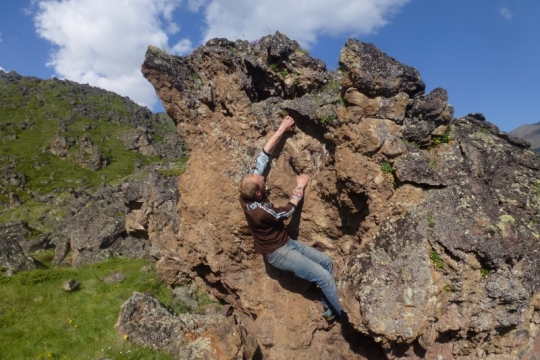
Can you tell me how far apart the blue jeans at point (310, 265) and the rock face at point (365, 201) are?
375 millimetres

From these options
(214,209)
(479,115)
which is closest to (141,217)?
(214,209)

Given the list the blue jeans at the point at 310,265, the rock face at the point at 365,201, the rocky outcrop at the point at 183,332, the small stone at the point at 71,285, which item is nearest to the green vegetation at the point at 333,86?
the rock face at the point at 365,201

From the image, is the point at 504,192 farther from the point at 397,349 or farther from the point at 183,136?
the point at 183,136

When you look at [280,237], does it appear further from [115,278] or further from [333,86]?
[115,278]

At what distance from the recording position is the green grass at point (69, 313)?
1046cm

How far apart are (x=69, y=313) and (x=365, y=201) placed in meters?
10.8

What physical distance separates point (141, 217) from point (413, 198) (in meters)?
11.7

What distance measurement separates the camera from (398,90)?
28.2ft

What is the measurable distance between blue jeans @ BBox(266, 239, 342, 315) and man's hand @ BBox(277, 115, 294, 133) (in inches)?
115

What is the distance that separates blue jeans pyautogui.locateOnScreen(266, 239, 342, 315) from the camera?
9.06 m

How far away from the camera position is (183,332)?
10492 mm

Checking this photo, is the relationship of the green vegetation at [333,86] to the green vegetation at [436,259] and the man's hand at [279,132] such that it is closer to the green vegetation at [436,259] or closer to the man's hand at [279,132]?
the man's hand at [279,132]

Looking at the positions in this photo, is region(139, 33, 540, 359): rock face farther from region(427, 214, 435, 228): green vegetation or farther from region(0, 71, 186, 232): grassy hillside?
region(0, 71, 186, 232): grassy hillside

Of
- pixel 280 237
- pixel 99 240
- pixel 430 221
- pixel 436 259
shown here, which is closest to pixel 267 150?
pixel 280 237
